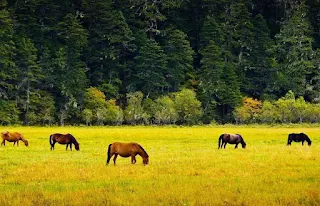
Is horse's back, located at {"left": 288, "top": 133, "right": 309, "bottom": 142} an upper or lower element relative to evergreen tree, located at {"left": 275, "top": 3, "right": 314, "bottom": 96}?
lower

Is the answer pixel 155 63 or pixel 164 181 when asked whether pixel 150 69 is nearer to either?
pixel 155 63

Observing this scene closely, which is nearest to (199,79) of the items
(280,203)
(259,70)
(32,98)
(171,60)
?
(171,60)

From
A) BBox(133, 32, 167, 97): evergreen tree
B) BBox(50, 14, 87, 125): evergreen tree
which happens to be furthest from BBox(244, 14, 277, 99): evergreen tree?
BBox(50, 14, 87, 125): evergreen tree

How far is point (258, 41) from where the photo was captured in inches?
→ 3866

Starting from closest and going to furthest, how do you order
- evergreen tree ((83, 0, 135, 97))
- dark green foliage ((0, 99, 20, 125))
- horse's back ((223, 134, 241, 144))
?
1. horse's back ((223, 134, 241, 144))
2. dark green foliage ((0, 99, 20, 125))
3. evergreen tree ((83, 0, 135, 97))

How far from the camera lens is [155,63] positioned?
89.8 metres

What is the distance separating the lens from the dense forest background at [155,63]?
7994 centimetres

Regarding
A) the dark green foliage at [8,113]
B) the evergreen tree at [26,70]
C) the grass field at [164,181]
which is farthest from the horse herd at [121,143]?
the evergreen tree at [26,70]

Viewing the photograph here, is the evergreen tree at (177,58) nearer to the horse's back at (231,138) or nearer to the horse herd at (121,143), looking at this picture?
the horse herd at (121,143)

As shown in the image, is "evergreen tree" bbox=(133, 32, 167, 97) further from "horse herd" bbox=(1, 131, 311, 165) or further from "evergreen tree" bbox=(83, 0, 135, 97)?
"horse herd" bbox=(1, 131, 311, 165)

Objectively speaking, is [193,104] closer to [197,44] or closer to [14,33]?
[197,44]

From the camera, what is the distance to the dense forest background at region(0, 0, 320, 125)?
79.9 metres

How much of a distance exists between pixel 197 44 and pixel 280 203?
296ft

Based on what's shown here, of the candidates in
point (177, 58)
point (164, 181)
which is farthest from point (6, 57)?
point (164, 181)
